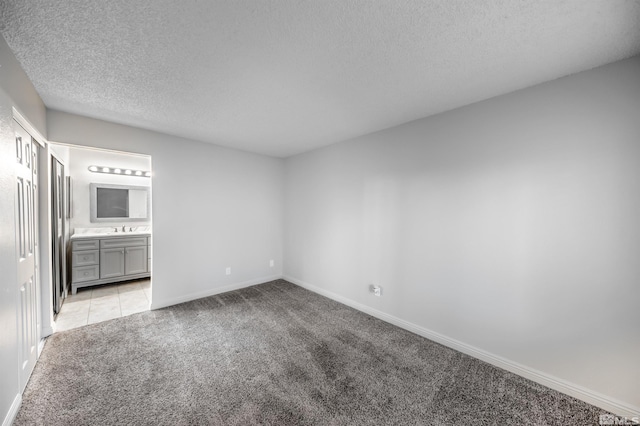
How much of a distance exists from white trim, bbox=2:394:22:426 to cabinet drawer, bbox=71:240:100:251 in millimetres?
2819

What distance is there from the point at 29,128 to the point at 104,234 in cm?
256

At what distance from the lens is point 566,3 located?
121 centimetres

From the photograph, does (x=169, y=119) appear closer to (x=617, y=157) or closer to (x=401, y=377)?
(x=401, y=377)

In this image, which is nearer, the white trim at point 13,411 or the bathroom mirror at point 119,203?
the white trim at point 13,411

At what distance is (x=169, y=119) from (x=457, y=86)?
2997 millimetres

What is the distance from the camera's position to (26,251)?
2.00 meters

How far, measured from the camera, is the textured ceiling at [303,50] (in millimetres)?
1248

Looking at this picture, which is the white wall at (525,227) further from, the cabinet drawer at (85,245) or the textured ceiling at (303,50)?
the cabinet drawer at (85,245)

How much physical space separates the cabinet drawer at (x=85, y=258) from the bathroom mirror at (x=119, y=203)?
32.6 inches

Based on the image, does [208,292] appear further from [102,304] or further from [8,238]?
[8,238]

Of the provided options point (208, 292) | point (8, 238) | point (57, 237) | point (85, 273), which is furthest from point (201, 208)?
point (85, 273)

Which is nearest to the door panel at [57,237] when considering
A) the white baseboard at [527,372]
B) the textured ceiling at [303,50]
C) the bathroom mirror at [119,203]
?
the bathroom mirror at [119,203]

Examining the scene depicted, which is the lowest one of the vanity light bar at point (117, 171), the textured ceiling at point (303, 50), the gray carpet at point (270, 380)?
the gray carpet at point (270, 380)

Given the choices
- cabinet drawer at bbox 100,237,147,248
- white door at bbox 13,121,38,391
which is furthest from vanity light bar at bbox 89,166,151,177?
white door at bbox 13,121,38,391
